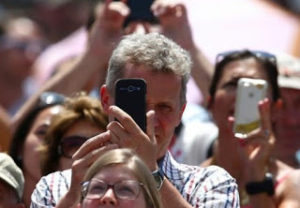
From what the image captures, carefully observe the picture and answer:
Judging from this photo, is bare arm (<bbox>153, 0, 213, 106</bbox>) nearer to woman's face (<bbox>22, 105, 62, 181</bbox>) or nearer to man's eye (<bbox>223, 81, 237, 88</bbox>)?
man's eye (<bbox>223, 81, 237, 88</bbox>)

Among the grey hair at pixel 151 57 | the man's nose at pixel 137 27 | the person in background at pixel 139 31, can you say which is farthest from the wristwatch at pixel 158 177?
the man's nose at pixel 137 27

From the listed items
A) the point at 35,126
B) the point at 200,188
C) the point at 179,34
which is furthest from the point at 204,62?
the point at 200,188

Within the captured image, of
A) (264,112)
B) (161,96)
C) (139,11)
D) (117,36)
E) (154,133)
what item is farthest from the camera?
(117,36)

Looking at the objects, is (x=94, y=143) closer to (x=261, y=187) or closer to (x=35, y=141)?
(x=261, y=187)

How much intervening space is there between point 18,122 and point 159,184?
3.23 meters

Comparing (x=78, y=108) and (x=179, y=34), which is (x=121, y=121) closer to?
(x=78, y=108)

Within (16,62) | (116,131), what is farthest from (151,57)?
(16,62)

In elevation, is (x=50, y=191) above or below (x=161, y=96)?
below

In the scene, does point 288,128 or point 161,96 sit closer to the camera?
point 161,96

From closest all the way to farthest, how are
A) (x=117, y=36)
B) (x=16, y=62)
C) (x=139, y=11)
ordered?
(x=139, y=11)
(x=117, y=36)
(x=16, y=62)

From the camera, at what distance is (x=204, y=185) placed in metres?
6.14

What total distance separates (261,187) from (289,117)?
4.20ft

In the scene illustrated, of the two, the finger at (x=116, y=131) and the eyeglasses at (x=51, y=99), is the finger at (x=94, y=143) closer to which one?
the finger at (x=116, y=131)

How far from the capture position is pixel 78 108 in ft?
25.0
